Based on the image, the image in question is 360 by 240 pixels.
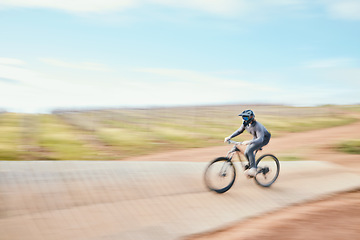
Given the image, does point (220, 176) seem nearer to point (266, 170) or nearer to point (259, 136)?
point (259, 136)

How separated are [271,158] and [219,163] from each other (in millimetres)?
1752

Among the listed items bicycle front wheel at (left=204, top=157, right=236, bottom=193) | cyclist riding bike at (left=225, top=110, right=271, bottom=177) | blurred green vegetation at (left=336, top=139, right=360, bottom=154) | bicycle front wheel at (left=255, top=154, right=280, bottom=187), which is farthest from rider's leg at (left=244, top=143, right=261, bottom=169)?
blurred green vegetation at (left=336, top=139, right=360, bottom=154)

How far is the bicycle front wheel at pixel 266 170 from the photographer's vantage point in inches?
356

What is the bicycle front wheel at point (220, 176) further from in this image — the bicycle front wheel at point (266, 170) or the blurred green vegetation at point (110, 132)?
the blurred green vegetation at point (110, 132)

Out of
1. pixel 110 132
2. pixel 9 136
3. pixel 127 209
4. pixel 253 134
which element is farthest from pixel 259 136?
pixel 110 132

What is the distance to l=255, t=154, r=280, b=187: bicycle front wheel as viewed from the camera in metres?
9.05

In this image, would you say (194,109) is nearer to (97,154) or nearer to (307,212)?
(97,154)

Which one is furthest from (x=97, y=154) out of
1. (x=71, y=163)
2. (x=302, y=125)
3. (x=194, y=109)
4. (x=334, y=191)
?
(x=194, y=109)

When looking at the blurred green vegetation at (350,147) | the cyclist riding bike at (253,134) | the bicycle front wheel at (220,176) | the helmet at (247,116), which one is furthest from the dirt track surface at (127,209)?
the blurred green vegetation at (350,147)

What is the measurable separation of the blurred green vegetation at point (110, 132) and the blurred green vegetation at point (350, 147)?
5976 mm

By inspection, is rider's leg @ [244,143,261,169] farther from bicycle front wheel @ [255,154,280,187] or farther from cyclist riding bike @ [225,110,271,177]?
bicycle front wheel @ [255,154,280,187]

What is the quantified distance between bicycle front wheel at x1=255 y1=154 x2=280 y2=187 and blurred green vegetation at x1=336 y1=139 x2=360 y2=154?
750cm

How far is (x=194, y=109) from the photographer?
3781 centimetres

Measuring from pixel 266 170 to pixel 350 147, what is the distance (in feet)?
28.2
